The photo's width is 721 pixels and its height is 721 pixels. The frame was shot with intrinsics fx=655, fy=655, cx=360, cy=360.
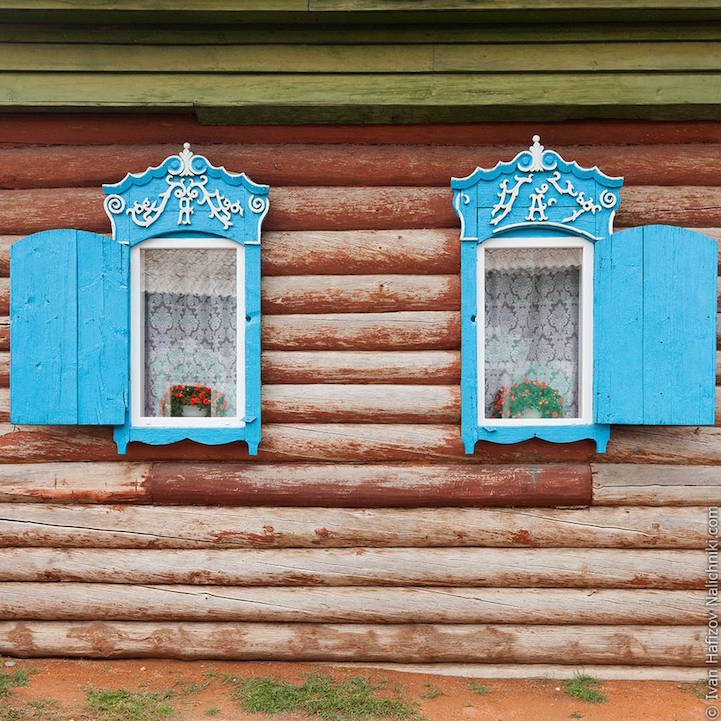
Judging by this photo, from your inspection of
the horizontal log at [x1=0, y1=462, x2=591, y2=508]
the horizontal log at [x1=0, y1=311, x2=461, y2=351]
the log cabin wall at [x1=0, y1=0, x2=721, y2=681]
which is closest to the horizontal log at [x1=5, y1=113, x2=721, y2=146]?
the log cabin wall at [x1=0, y1=0, x2=721, y2=681]

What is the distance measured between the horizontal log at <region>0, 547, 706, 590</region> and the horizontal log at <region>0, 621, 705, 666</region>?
0.28 metres

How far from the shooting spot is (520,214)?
4.00m

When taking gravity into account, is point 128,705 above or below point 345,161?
below

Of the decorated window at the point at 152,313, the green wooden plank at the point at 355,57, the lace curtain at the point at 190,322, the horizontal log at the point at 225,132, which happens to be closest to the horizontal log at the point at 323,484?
the decorated window at the point at 152,313

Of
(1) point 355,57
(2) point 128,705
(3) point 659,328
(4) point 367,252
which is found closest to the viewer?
(2) point 128,705

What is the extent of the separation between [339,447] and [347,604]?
0.98 metres

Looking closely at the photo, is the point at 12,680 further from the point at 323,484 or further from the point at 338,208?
the point at 338,208

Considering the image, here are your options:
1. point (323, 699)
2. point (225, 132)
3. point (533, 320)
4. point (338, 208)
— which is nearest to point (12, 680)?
point (323, 699)

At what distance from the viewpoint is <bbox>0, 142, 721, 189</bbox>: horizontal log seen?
407 centimetres

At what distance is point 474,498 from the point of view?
4074mm

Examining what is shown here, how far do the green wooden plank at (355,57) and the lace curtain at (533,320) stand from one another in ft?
3.72

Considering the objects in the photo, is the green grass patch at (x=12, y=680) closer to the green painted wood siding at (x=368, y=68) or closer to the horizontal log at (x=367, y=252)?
the horizontal log at (x=367, y=252)

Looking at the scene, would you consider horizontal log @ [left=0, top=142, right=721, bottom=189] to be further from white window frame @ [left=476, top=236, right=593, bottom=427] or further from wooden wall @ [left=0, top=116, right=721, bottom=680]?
white window frame @ [left=476, top=236, right=593, bottom=427]

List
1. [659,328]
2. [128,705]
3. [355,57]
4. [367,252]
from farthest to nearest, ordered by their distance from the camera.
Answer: [367,252] → [355,57] → [659,328] → [128,705]
